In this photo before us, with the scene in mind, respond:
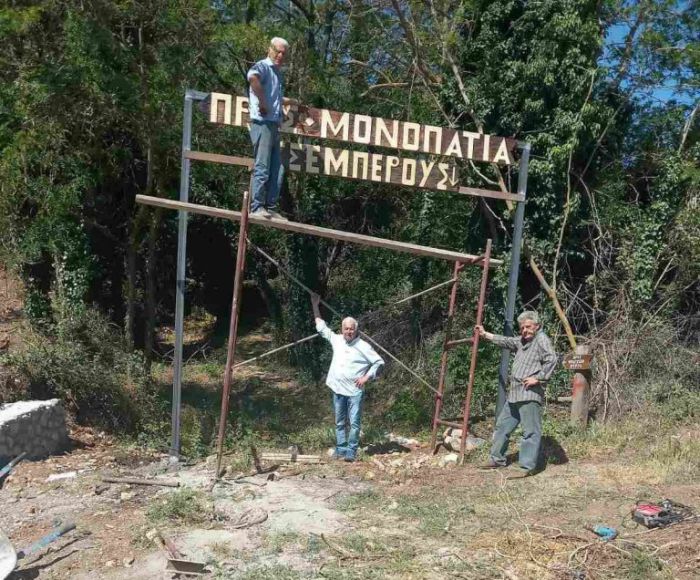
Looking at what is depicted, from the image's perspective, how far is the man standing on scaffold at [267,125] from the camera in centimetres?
700

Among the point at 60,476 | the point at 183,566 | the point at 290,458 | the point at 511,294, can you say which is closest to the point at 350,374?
the point at 290,458

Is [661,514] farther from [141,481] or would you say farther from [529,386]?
[141,481]

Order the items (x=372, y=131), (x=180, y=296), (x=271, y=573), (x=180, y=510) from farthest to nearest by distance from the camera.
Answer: (x=372, y=131), (x=180, y=296), (x=180, y=510), (x=271, y=573)

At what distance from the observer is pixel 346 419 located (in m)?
8.02

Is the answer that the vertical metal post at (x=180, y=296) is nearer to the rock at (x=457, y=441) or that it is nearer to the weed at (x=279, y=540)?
the weed at (x=279, y=540)

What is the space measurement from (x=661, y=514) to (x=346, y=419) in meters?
3.44

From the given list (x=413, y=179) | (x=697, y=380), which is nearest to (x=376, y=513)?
(x=413, y=179)

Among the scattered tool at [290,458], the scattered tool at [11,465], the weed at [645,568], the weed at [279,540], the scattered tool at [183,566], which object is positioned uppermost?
the weed at [645,568]

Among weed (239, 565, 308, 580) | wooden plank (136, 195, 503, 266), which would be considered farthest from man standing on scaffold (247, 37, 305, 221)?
weed (239, 565, 308, 580)

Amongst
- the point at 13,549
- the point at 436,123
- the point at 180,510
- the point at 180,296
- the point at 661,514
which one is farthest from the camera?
the point at 436,123

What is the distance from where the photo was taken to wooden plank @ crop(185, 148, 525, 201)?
26.5 ft

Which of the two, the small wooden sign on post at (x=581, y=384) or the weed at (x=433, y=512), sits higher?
the small wooden sign on post at (x=581, y=384)

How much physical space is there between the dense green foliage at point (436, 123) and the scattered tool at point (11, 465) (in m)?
1.57

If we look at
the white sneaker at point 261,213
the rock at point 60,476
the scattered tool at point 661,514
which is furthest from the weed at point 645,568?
the rock at point 60,476
